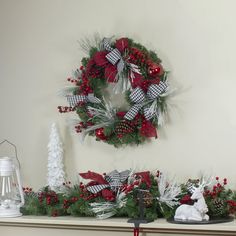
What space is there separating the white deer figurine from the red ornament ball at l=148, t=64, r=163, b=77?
0.57m

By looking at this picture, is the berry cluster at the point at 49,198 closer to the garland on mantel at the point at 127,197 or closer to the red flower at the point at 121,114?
the garland on mantel at the point at 127,197

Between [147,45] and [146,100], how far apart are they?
28 centimetres

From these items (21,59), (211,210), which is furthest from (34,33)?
(211,210)

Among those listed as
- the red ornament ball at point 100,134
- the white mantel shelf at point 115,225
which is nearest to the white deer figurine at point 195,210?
the white mantel shelf at point 115,225

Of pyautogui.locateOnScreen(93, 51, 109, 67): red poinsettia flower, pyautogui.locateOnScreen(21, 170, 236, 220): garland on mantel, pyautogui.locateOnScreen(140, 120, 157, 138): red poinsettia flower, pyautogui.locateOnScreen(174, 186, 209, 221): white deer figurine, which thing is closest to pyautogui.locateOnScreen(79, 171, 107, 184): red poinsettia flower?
pyautogui.locateOnScreen(21, 170, 236, 220): garland on mantel

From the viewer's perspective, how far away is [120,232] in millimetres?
2262

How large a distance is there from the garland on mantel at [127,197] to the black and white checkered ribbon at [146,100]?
258 millimetres

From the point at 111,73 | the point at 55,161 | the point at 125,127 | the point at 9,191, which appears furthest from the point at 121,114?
the point at 9,191

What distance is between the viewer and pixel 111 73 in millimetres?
2430

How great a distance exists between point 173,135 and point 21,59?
938 millimetres

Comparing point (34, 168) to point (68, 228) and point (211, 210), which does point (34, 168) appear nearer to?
point (68, 228)

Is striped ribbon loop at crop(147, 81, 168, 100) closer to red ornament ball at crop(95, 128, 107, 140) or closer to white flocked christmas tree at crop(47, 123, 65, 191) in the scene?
red ornament ball at crop(95, 128, 107, 140)

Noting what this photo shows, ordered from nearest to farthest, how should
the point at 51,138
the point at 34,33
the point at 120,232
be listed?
the point at 120,232, the point at 51,138, the point at 34,33

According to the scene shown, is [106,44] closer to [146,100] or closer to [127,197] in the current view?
[146,100]
